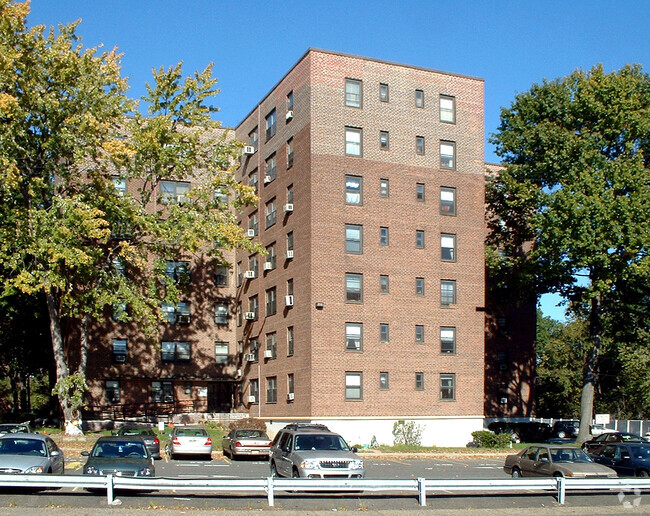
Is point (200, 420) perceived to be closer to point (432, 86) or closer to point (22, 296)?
point (22, 296)

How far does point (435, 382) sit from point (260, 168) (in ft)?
59.9

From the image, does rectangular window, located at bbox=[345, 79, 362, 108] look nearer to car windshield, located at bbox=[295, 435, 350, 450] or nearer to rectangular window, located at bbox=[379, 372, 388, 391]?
rectangular window, located at bbox=[379, 372, 388, 391]

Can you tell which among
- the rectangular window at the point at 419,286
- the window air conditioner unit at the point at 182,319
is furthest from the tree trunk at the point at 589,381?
the window air conditioner unit at the point at 182,319

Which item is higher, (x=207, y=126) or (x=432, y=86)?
(x=432, y=86)

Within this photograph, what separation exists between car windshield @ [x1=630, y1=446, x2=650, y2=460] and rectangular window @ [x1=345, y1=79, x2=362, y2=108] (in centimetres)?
2554

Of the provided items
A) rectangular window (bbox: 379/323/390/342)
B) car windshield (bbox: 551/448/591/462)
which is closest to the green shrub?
rectangular window (bbox: 379/323/390/342)

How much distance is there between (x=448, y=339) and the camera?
47.6 meters

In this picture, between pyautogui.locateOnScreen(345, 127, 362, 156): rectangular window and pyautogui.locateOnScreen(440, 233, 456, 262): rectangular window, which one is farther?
pyautogui.locateOnScreen(440, 233, 456, 262): rectangular window

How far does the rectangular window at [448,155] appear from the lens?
4909 centimetres

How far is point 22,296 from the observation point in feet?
167

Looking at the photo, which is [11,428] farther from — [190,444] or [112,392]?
[112,392]

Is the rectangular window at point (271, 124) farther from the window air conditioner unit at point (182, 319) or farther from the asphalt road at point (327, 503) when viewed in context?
the asphalt road at point (327, 503)

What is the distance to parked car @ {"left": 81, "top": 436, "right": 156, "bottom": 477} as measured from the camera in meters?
21.6

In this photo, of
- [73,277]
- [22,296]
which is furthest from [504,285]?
[22,296]
